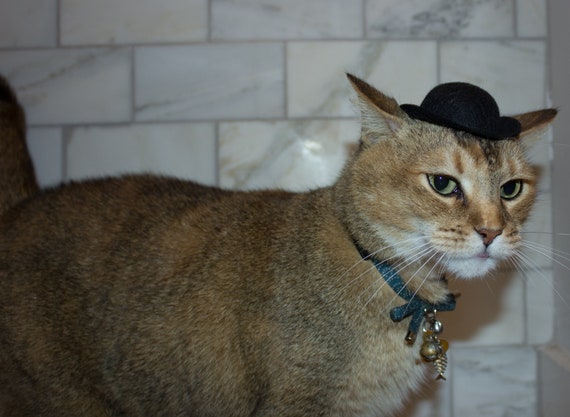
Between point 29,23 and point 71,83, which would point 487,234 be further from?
point 29,23

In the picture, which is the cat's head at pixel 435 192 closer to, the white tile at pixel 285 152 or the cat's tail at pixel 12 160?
the white tile at pixel 285 152

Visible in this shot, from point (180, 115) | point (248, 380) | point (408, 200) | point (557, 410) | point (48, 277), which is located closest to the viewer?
point (408, 200)

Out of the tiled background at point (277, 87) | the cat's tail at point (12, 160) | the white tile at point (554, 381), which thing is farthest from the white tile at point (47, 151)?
the white tile at point (554, 381)

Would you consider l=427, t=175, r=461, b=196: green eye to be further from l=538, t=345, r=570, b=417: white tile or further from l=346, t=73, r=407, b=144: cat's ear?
l=538, t=345, r=570, b=417: white tile

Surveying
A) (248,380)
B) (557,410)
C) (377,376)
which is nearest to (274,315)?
(248,380)

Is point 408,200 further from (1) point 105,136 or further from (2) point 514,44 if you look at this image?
(1) point 105,136

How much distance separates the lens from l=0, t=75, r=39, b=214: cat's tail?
202 cm

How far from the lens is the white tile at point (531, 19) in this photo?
232 centimetres

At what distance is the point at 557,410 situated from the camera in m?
2.21

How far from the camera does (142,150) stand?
7.78 feet

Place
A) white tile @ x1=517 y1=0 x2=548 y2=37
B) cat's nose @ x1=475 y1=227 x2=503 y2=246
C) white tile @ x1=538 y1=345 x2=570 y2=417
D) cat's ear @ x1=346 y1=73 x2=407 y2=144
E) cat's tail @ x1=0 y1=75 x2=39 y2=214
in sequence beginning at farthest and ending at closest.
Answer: white tile @ x1=517 y1=0 x2=548 y2=37 → white tile @ x1=538 y1=345 x2=570 y2=417 → cat's tail @ x1=0 y1=75 x2=39 y2=214 → cat's ear @ x1=346 y1=73 x2=407 y2=144 → cat's nose @ x1=475 y1=227 x2=503 y2=246

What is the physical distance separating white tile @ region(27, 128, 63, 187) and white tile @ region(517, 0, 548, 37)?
1708mm

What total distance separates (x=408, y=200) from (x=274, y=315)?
0.43 metres

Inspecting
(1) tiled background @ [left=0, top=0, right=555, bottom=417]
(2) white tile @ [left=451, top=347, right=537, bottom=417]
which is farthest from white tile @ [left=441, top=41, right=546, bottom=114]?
(2) white tile @ [left=451, top=347, right=537, bottom=417]
